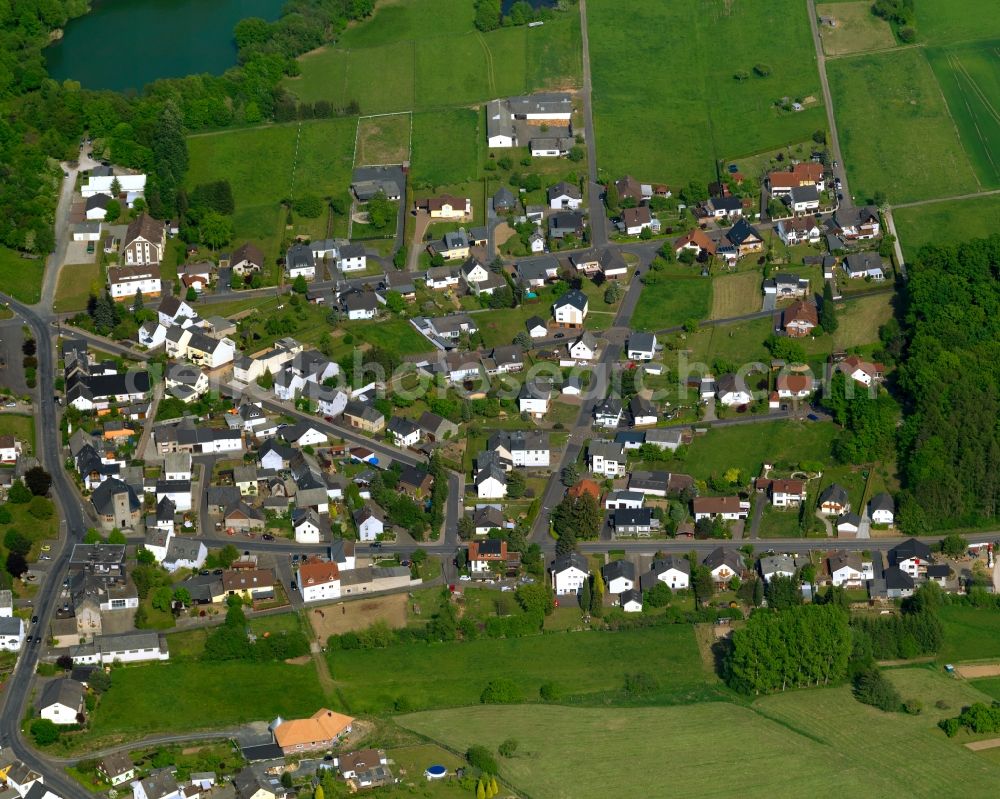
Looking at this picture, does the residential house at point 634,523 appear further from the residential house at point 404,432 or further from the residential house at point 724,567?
the residential house at point 404,432

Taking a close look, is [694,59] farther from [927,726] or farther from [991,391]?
[927,726]

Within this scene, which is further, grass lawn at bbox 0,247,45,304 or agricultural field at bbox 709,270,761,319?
grass lawn at bbox 0,247,45,304

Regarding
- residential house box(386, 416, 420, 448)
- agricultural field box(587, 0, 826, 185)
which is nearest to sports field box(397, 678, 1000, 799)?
residential house box(386, 416, 420, 448)

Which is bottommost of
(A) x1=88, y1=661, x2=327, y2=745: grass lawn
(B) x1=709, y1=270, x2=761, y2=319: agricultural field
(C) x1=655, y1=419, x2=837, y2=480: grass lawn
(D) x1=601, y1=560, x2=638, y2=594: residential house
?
(B) x1=709, y1=270, x2=761, y2=319: agricultural field

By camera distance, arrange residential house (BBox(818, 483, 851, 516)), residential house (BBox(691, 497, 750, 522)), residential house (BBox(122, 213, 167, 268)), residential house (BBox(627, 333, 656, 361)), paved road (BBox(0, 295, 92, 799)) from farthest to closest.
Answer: residential house (BBox(122, 213, 167, 268)) → residential house (BBox(627, 333, 656, 361)) → residential house (BBox(818, 483, 851, 516)) → residential house (BBox(691, 497, 750, 522)) → paved road (BBox(0, 295, 92, 799))

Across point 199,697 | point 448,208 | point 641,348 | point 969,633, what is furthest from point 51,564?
point 969,633

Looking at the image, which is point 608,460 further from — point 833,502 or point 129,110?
point 129,110

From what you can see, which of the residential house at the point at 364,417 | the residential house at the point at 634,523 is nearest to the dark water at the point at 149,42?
the residential house at the point at 364,417

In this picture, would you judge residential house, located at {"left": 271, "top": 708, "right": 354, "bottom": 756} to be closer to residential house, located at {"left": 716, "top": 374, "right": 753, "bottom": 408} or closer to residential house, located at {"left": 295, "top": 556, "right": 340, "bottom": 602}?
residential house, located at {"left": 295, "top": 556, "right": 340, "bottom": 602}
